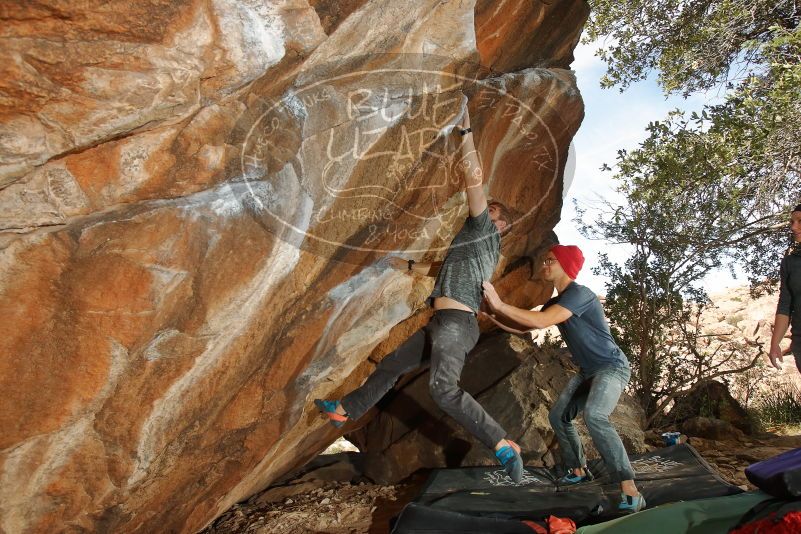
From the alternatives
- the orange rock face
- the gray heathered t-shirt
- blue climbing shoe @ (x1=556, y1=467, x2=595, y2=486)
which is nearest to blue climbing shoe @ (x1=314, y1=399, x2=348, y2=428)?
the orange rock face

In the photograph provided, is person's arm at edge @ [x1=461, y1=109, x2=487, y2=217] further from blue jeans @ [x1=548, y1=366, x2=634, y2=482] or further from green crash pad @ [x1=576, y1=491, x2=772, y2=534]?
green crash pad @ [x1=576, y1=491, x2=772, y2=534]

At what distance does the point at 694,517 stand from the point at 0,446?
3.71m

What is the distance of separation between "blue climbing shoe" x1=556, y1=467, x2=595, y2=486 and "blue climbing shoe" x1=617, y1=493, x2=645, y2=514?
0.74m

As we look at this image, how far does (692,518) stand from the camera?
3051mm

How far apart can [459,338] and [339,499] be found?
268cm

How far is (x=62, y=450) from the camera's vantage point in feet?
10.1

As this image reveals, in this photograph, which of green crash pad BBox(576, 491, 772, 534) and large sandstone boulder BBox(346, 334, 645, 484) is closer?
green crash pad BBox(576, 491, 772, 534)

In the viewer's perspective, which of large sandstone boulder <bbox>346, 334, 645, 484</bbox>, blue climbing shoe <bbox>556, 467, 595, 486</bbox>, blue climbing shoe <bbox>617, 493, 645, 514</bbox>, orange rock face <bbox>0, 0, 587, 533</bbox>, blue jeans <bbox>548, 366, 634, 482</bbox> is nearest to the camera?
orange rock face <bbox>0, 0, 587, 533</bbox>

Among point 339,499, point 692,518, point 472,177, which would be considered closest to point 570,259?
point 472,177

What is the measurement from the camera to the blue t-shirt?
4.25m

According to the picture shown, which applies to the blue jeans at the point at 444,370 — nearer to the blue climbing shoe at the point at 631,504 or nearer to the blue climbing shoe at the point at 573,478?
the blue climbing shoe at the point at 631,504

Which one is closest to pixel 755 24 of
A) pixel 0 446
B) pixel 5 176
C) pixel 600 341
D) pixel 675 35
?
pixel 675 35

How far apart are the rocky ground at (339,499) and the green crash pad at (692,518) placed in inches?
98.1

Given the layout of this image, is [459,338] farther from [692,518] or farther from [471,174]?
[692,518]
